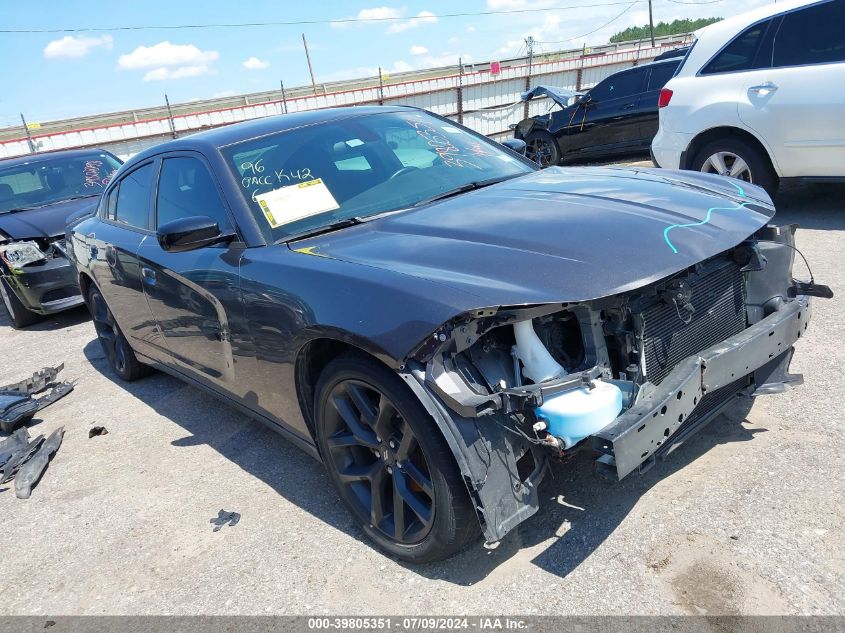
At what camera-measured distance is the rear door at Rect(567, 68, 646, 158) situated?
988 cm

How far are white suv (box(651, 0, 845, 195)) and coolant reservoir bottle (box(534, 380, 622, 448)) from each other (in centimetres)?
477

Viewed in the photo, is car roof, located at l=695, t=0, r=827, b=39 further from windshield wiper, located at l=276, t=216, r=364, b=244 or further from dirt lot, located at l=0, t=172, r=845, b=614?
windshield wiper, located at l=276, t=216, r=364, b=244

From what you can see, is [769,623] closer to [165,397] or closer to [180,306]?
[180,306]

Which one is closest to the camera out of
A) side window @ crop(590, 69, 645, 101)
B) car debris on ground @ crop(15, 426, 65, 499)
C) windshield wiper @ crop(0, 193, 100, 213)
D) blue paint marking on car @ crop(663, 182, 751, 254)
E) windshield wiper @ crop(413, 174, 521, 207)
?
blue paint marking on car @ crop(663, 182, 751, 254)

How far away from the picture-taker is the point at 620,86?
10.0 m

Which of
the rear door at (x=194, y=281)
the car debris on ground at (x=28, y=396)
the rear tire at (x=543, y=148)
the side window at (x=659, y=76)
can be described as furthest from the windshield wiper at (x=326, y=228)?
the rear tire at (x=543, y=148)

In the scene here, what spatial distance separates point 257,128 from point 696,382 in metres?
2.51

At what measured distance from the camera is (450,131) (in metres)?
3.80

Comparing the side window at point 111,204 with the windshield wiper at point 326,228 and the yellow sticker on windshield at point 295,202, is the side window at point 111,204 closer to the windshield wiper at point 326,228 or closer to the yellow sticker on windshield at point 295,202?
the yellow sticker on windshield at point 295,202

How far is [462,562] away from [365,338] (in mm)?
956

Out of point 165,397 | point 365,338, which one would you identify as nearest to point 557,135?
point 165,397

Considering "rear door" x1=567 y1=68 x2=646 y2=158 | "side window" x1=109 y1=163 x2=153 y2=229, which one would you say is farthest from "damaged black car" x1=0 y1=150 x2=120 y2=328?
"rear door" x1=567 y1=68 x2=646 y2=158

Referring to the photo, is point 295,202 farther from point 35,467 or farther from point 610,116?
point 610,116

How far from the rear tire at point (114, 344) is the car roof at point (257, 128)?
5.13ft
